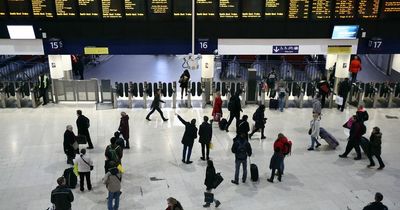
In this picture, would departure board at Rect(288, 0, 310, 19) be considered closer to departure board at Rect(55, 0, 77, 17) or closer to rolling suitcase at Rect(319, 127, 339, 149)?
rolling suitcase at Rect(319, 127, 339, 149)

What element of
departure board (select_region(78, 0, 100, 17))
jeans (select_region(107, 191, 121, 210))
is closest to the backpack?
jeans (select_region(107, 191, 121, 210))

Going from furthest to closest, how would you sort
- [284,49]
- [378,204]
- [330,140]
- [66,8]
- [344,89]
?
[284,49]
[344,89]
[66,8]
[330,140]
[378,204]

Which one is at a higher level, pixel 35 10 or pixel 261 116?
pixel 35 10

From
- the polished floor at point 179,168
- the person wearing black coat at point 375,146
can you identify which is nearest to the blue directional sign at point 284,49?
the polished floor at point 179,168

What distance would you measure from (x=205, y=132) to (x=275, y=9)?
6.17 meters

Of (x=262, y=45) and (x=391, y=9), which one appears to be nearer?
(x=391, y=9)

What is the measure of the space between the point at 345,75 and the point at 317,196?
324 inches

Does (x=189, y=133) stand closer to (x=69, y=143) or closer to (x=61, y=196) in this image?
(x=69, y=143)

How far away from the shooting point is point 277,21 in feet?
51.1

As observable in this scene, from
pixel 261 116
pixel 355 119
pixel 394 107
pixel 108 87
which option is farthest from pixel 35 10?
pixel 394 107

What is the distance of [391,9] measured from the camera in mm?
15516

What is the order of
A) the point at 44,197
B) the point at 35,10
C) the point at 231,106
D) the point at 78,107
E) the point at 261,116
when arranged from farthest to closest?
the point at 78,107 < the point at 35,10 < the point at 231,106 < the point at 261,116 < the point at 44,197

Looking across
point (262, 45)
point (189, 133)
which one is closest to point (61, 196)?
point (189, 133)

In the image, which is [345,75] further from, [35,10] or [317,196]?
[35,10]
